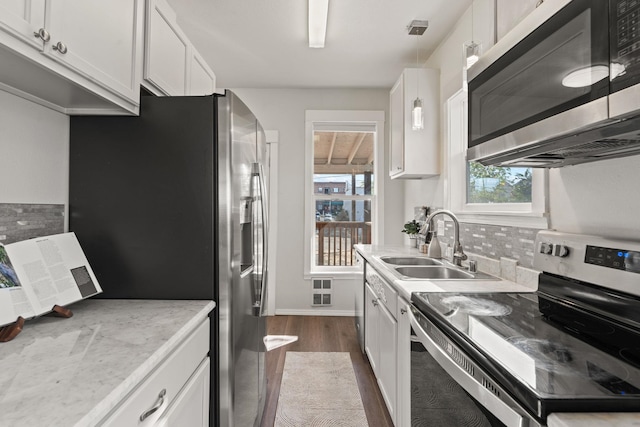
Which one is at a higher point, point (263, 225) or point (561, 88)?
point (561, 88)

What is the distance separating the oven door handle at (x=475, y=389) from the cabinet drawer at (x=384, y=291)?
1.73ft

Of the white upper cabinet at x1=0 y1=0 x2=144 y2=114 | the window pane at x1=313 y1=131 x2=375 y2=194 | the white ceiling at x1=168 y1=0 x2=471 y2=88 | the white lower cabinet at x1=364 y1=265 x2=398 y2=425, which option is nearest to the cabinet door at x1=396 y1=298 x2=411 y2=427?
the white lower cabinet at x1=364 y1=265 x2=398 y2=425

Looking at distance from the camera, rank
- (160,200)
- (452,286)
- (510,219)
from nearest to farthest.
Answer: (160,200) → (452,286) → (510,219)

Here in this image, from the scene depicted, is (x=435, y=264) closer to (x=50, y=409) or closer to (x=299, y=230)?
(x=299, y=230)

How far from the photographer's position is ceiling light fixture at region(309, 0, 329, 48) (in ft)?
7.44

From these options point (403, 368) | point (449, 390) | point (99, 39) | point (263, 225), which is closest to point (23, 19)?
point (99, 39)

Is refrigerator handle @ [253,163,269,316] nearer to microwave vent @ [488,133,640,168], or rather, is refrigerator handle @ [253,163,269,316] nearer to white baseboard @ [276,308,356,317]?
microwave vent @ [488,133,640,168]

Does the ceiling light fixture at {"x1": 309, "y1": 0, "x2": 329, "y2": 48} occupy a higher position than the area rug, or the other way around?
the ceiling light fixture at {"x1": 309, "y1": 0, "x2": 329, "y2": 48}

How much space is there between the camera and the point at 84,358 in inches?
33.4

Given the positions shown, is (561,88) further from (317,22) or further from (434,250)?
(317,22)

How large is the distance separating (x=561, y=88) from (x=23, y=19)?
1.36 m

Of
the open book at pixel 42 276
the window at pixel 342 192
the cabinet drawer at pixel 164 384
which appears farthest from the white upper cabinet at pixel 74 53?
the window at pixel 342 192

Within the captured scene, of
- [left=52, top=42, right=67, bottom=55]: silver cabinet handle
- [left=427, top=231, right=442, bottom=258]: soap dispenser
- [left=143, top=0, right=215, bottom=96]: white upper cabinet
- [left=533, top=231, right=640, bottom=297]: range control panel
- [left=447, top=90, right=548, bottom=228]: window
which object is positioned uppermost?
[left=143, top=0, right=215, bottom=96]: white upper cabinet

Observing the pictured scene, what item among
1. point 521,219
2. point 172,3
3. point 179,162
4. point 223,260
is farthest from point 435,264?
point 172,3
